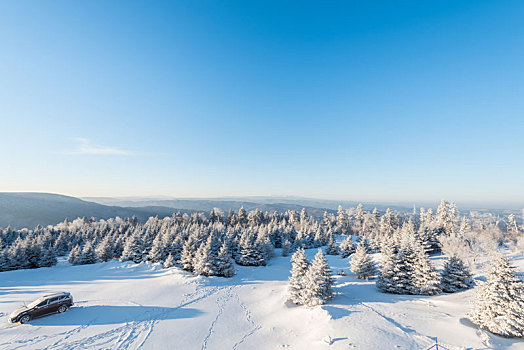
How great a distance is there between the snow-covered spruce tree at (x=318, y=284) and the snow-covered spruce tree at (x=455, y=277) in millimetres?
12874

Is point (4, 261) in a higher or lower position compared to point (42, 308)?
lower

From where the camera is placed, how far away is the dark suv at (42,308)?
45.9 ft

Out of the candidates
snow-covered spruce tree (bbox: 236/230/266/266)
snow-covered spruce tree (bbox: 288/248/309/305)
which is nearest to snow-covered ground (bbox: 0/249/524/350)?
snow-covered spruce tree (bbox: 288/248/309/305)

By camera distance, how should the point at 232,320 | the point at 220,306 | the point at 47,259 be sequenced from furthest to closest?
the point at 47,259 < the point at 220,306 < the point at 232,320

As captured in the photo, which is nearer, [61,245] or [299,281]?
[299,281]

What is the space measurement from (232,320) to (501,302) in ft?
55.3

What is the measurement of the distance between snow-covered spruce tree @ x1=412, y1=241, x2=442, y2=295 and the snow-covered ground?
1485mm

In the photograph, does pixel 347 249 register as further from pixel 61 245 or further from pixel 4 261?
pixel 61 245

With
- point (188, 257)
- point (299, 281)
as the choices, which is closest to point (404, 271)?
point (299, 281)

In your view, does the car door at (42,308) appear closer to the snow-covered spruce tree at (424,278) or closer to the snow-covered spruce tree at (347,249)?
the snow-covered spruce tree at (424,278)

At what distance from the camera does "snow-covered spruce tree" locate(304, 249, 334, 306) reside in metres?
17.2

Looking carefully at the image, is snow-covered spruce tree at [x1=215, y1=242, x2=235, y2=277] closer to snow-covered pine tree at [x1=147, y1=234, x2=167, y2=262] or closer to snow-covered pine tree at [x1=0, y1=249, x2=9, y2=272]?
snow-covered pine tree at [x1=147, y1=234, x2=167, y2=262]

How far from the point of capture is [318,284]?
696 inches

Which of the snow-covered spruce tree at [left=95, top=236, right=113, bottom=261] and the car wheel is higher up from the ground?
the car wheel
